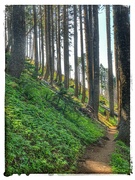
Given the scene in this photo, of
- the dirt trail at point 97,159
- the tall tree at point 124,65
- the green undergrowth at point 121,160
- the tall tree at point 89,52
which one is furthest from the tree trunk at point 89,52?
the green undergrowth at point 121,160

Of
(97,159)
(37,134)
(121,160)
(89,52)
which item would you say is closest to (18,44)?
(37,134)

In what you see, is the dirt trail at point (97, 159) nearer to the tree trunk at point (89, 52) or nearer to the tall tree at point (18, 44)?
the tall tree at point (18, 44)

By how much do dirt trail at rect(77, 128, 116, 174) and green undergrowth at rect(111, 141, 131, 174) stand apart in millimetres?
130

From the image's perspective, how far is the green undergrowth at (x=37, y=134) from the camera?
14.4 ft

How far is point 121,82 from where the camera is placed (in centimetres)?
664

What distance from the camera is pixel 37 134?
4.96 meters

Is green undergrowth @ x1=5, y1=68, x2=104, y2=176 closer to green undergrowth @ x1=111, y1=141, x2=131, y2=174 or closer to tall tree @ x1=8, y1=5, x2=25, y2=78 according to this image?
tall tree @ x1=8, y1=5, x2=25, y2=78

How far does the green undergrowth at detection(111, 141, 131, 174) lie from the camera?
5.20 m

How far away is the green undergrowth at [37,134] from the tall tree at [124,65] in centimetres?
102

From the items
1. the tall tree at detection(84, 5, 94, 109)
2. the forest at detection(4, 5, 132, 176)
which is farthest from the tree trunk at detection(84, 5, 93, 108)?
the forest at detection(4, 5, 132, 176)
